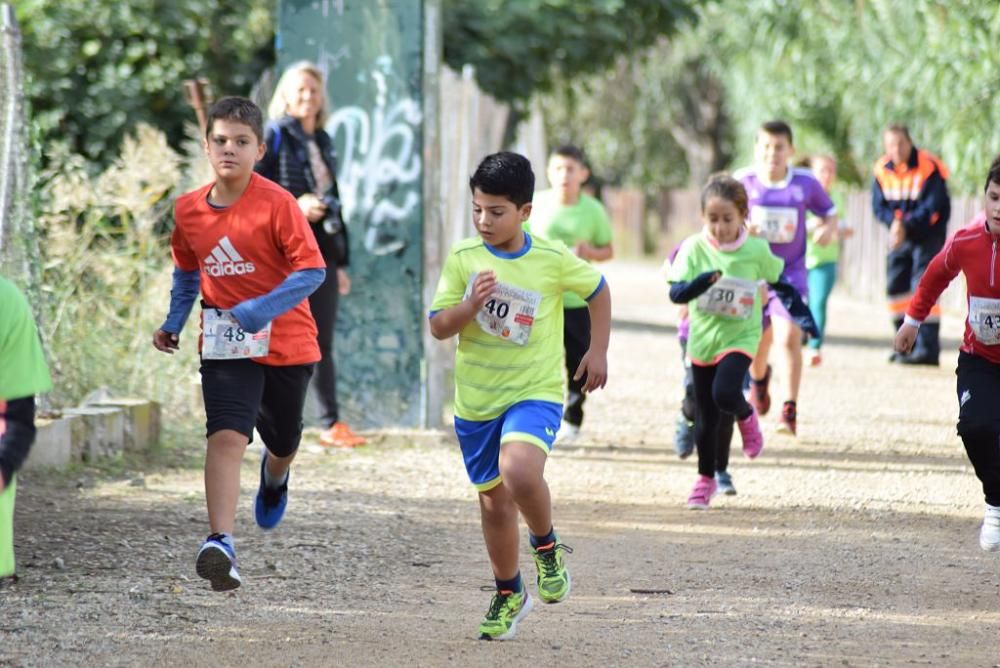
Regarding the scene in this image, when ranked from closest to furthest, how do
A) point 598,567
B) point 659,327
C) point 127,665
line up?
point 127,665
point 598,567
point 659,327

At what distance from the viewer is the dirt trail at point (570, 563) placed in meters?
5.38

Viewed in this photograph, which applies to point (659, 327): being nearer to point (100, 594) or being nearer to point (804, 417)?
point (804, 417)

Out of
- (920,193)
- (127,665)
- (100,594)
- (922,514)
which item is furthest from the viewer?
(920,193)

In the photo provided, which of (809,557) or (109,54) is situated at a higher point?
(109,54)

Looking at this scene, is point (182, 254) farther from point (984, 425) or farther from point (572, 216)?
point (572, 216)

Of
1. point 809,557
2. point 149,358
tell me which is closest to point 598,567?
point 809,557

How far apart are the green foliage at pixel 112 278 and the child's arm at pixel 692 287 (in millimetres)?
3565

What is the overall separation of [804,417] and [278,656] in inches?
269

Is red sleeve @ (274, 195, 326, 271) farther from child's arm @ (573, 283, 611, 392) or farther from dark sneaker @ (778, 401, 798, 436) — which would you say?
dark sneaker @ (778, 401, 798, 436)

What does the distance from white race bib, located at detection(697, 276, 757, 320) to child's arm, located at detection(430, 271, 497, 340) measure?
2.79 m

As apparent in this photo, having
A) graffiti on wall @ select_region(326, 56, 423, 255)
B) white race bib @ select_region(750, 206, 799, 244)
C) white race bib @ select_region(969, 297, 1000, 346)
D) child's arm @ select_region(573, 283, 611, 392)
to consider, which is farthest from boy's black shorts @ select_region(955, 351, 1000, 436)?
graffiti on wall @ select_region(326, 56, 423, 255)

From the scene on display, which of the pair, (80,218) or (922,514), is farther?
(80,218)

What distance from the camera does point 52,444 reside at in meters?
8.47

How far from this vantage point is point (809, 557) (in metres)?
6.96
